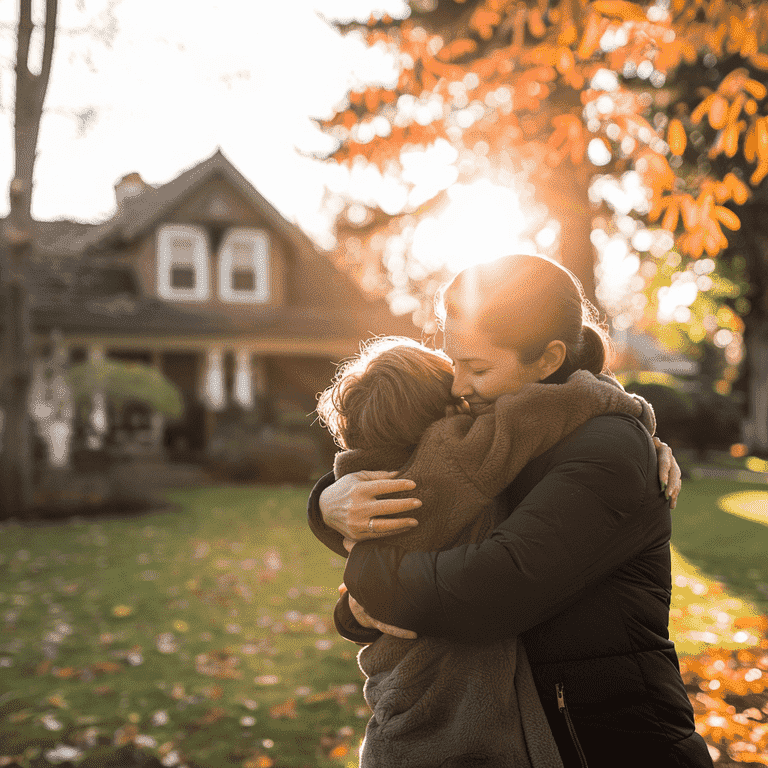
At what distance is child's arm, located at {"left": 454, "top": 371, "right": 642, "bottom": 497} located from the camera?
1733mm

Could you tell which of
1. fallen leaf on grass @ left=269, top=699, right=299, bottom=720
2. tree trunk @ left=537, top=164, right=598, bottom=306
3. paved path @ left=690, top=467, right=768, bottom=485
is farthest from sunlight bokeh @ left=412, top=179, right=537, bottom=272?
paved path @ left=690, top=467, right=768, bottom=485

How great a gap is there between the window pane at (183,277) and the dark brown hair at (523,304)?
22660mm

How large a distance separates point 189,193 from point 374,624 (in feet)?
74.7

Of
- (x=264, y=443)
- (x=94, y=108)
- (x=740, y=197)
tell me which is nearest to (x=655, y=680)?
(x=740, y=197)

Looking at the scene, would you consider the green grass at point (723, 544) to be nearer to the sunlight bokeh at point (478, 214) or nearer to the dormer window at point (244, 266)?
the sunlight bokeh at point (478, 214)

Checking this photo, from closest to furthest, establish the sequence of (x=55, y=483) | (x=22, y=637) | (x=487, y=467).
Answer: (x=487, y=467) → (x=22, y=637) → (x=55, y=483)

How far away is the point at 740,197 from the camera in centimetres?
510

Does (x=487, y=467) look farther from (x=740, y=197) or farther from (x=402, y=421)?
(x=740, y=197)

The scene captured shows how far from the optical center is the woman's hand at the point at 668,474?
1810 millimetres

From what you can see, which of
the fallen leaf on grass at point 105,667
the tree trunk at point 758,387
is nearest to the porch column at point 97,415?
the fallen leaf on grass at point 105,667

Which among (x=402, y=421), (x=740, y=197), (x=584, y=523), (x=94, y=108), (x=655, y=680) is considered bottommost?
(x=655, y=680)

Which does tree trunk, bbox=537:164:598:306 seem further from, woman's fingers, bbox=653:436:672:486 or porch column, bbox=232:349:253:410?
porch column, bbox=232:349:253:410

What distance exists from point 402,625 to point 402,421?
0.49 m

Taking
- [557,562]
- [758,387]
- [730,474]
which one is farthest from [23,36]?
[758,387]
